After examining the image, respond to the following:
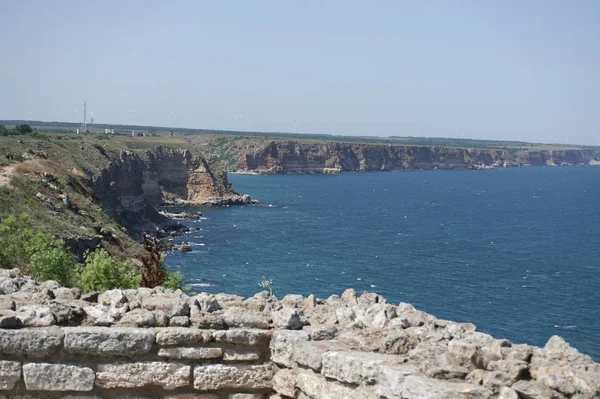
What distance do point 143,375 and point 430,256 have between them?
62643 mm

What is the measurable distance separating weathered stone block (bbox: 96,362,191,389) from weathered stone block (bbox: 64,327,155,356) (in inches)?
6.1

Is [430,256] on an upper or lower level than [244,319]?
lower

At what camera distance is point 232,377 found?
7617 mm

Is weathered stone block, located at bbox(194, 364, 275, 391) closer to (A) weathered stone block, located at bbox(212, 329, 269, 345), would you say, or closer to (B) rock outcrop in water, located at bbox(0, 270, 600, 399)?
(B) rock outcrop in water, located at bbox(0, 270, 600, 399)

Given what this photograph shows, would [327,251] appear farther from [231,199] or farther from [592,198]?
[592,198]

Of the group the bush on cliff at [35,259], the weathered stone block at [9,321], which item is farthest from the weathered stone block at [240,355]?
the bush on cliff at [35,259]

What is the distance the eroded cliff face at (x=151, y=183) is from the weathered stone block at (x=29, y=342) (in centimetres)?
6673

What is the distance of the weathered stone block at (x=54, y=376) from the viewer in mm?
7277

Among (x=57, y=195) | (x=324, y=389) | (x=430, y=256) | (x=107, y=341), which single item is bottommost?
(x=430, y=256)

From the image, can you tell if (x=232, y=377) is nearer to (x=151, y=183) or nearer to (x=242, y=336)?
(x=242, y=336)

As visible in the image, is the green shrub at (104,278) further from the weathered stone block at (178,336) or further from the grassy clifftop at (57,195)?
the grassy clifftop at (57,195)

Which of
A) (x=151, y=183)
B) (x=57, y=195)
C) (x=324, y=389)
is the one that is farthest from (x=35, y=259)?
(x=151, y=183)

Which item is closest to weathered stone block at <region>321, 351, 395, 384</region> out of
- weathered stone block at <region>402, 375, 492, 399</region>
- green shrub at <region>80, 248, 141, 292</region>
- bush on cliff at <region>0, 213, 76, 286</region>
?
weathered stone block at <region>402, 375, 492, 399</region>

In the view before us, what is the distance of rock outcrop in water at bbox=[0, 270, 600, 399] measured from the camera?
21.8ft
